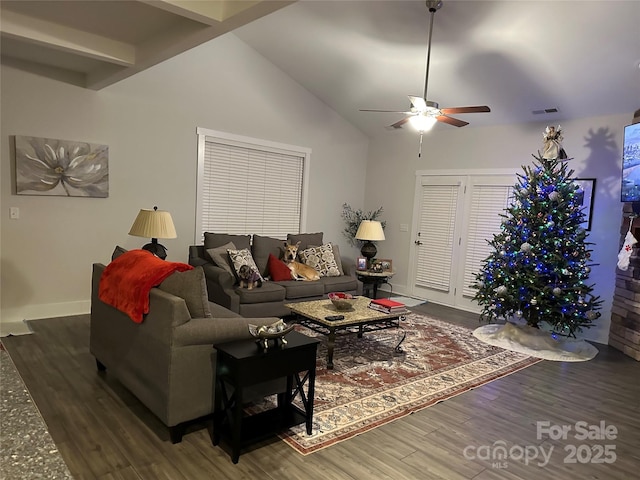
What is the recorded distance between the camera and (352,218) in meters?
7.72

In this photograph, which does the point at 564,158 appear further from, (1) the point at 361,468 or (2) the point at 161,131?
(2) the point at 161,131

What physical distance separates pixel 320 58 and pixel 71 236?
12.7ft

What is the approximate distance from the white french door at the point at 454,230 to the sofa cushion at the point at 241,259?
9.83ft

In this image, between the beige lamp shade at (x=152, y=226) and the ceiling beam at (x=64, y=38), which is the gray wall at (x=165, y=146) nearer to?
the beige lamp shade at (x=152, y=226)

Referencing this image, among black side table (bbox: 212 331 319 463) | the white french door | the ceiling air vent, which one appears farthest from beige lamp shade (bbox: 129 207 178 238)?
the ceiling air vent

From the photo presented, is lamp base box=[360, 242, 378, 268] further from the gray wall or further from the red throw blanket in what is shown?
the red throw blanket

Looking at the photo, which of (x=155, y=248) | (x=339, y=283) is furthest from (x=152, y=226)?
(x=339, y=283)

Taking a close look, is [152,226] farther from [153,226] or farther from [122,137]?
[122,137]

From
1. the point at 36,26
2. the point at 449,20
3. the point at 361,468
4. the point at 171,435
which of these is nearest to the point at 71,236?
the point at 36,26

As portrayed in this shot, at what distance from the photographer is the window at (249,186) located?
5.96m

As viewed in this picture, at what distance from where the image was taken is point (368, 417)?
296cm

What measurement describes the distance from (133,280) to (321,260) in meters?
3.44

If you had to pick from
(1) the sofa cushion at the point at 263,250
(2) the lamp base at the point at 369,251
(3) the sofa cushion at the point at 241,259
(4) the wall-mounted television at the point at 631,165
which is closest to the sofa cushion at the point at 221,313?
(3) the sofa cushion at the point at 241,259

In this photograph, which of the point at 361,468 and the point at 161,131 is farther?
the point at 161,131
